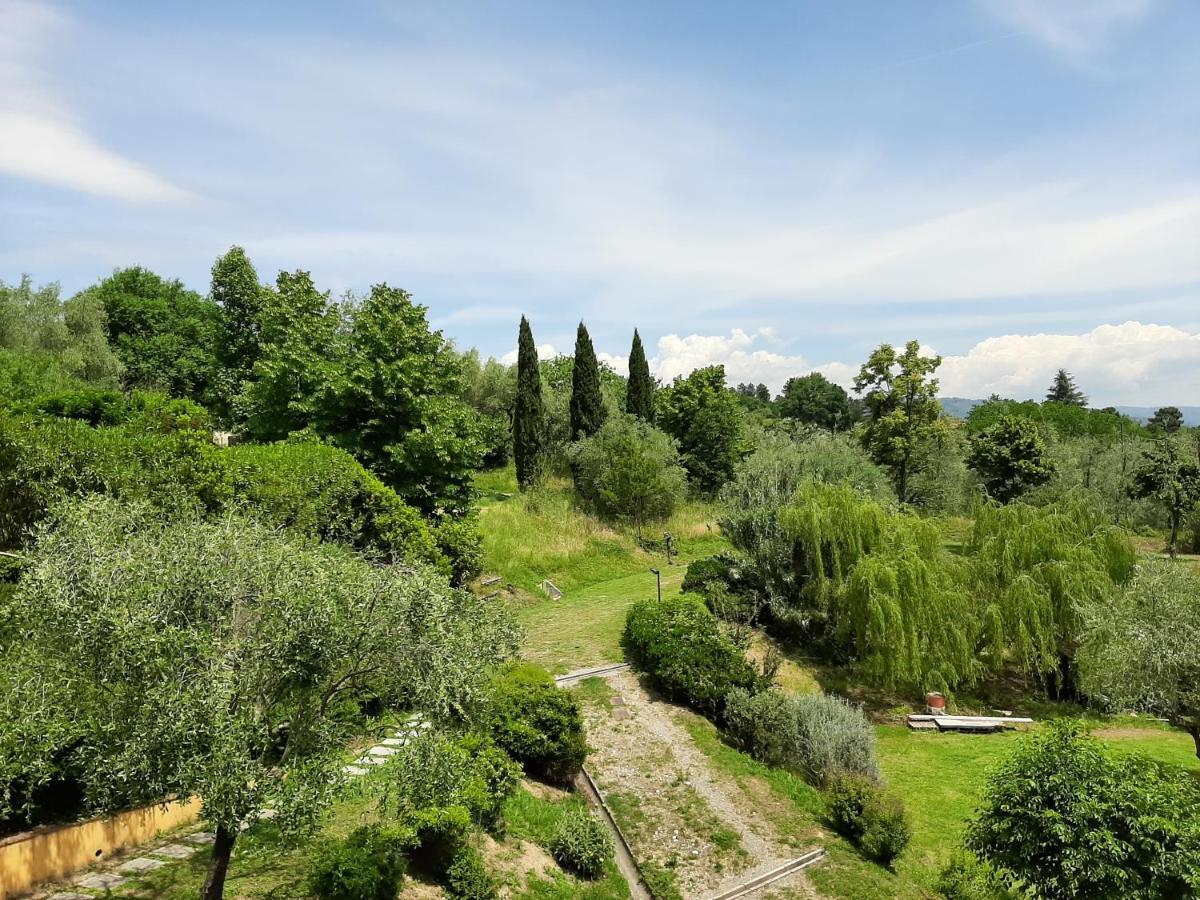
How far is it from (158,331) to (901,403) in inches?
2147

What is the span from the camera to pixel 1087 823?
7.89m

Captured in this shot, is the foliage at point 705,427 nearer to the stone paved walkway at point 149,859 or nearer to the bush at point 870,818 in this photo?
the bush at point 870,818

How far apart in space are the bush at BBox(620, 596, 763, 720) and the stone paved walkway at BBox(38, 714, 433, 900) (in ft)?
31.2

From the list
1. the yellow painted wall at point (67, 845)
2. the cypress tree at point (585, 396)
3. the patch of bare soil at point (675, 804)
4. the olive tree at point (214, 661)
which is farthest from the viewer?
the cypress tree at point (585, 396)

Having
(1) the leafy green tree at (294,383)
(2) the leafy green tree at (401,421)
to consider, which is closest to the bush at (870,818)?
(2) the leafy green tree at (401,421)

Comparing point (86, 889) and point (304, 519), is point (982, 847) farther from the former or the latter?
point (304, 519)

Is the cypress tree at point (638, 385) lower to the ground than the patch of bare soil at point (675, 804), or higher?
higher

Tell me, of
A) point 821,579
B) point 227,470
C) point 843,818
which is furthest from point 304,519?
point 821,579

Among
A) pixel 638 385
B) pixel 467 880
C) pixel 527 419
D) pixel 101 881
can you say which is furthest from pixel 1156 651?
pixel 638 385

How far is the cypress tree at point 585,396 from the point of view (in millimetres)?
37312

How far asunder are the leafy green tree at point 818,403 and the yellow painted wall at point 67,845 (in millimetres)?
114402

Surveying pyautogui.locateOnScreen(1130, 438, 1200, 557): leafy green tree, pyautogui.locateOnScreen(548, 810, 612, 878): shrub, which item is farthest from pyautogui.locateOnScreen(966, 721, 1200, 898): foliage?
pyautogui.locateOnScreen(1130, 438, 1200, 557): leafy green tree

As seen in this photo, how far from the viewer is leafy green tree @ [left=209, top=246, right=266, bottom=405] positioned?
116ft

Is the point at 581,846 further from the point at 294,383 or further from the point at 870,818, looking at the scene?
the point at 294,383
